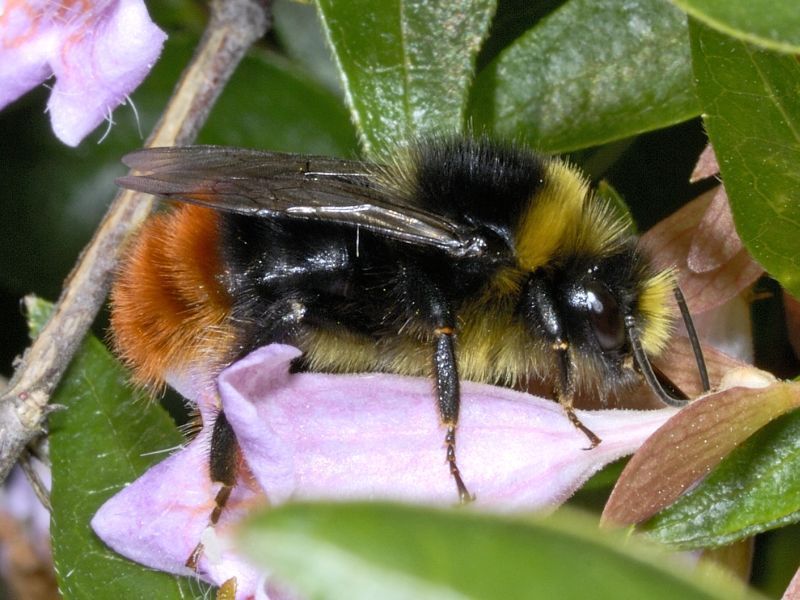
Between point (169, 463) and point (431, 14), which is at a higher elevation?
point (431, 14)

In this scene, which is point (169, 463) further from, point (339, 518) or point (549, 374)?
point (339, 518)

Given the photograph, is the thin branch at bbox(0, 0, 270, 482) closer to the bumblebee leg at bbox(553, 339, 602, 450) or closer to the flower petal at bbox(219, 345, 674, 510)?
the flower petal at bbox(219, 345, 674, 510)

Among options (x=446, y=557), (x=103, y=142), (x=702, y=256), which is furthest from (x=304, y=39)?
(x=446, y=557)

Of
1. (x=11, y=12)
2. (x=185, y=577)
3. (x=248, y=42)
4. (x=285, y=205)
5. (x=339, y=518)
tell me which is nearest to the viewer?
(x=339, y=518)

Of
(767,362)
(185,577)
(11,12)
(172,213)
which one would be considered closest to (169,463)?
(185,577)

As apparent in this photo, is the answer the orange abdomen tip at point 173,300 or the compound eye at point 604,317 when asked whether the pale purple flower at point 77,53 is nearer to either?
the orange abdomen tip at point 173,300

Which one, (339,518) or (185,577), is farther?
(185,577)

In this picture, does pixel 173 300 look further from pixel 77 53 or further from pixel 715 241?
pixel 715 241
